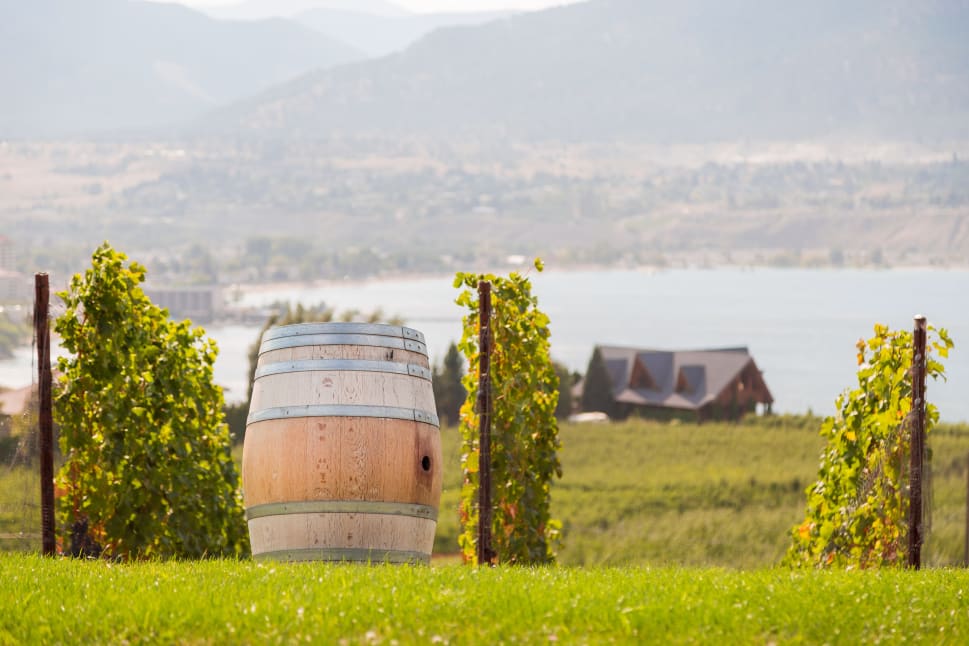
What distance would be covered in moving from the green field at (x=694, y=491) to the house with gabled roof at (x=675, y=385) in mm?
4002

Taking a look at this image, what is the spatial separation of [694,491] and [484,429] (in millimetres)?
25605

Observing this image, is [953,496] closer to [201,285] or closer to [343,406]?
[343,406]

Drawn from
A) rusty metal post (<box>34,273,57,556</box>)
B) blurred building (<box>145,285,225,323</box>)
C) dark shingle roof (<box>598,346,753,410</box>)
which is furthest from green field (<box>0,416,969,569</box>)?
blurred building (<box>145,285,225,323</box>)

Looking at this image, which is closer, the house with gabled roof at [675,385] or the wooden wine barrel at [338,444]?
the wooden wine barrel at [338,444]

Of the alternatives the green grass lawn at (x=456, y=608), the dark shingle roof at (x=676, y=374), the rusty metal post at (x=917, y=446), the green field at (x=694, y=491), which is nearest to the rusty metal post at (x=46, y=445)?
the green grass lawn at (x=456, y=608)

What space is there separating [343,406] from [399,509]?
70 centimetres

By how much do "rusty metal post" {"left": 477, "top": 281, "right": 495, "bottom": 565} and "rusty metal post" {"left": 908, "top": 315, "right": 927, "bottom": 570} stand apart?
2952 mm

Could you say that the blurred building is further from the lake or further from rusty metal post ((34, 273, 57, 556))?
rusty metal post ((34, 273, 57, 556))

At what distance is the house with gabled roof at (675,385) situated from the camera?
49750 millimetres

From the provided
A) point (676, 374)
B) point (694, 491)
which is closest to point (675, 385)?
point (676, 374)

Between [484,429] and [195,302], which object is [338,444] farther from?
[195,302]

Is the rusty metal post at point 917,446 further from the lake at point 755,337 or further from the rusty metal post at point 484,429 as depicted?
the lake at point 755,337

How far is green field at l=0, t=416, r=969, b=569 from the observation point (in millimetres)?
27672

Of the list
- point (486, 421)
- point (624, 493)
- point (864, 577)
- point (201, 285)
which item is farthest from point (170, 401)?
point (201, 285)
